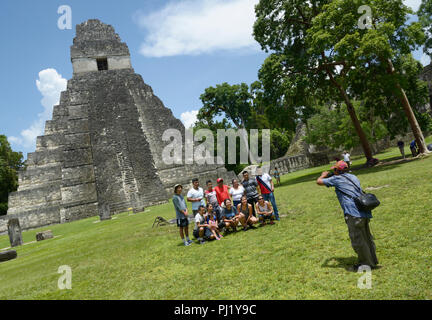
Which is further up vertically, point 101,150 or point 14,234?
point 101,150

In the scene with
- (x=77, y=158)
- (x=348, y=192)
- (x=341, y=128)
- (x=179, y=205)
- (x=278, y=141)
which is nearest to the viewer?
(x=348, y=192)

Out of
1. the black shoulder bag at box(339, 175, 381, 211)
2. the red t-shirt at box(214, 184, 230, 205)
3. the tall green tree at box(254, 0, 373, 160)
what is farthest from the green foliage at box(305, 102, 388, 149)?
the black shoulder bag at box(339, 175, 381, 211)

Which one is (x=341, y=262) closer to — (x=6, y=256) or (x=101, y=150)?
(x=6, y=256)

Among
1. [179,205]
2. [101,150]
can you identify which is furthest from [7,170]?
[179,205]

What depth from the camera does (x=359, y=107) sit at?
26891 mm

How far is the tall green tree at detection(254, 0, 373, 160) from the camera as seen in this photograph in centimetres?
1584

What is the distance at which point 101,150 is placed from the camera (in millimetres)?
24125

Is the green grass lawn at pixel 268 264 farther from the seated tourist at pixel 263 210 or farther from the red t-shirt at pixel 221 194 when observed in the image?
the red t-shirt at pixel 221 194

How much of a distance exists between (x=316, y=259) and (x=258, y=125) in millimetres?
41306

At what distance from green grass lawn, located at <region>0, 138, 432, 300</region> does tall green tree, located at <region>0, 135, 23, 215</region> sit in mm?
33674

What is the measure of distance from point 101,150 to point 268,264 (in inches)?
858

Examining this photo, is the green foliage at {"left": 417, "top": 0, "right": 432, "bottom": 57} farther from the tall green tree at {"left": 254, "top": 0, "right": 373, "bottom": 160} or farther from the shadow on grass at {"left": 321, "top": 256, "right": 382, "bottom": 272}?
the shadow on grass at {"left": 321, "top": 256, "right": 382, "bottom": 272}

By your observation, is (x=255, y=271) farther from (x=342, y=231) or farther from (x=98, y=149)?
(x=98, y=149)
